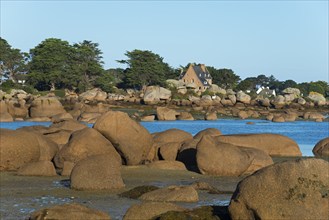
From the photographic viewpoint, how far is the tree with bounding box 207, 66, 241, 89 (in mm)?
183125

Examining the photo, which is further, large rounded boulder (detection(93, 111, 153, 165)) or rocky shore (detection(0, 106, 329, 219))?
large rounded boulder (detection(93, 111, 153, 165))

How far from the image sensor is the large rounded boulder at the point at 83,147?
94.9 feet

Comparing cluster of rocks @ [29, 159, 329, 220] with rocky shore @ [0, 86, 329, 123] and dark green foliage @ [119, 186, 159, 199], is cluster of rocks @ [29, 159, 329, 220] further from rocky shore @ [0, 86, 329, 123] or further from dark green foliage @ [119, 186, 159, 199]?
rocky shore @ [0, 86, 329, 123]

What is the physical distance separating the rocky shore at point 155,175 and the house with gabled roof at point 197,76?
5000 inches

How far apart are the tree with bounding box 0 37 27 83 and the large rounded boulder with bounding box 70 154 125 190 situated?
118 m

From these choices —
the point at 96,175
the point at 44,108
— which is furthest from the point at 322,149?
the point at 44,108

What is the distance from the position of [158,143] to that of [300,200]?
19.2 meters

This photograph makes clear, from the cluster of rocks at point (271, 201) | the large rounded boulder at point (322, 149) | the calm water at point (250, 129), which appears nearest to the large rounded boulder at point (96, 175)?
the cluster of rocks at point (271, 201)

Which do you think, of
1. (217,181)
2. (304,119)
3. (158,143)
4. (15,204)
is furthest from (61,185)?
(304,119)

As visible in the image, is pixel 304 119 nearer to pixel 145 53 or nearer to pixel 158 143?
pixel 145 53

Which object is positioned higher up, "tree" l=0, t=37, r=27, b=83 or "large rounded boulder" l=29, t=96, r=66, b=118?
"tree" l=0, t=37, r=27, b=83

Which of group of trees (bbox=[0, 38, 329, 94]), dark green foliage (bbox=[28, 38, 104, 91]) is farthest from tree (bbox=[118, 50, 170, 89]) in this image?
dark green foliage (bbox=[28, 38, 104, 91])

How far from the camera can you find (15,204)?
20.0m

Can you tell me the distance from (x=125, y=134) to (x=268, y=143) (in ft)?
31.5
